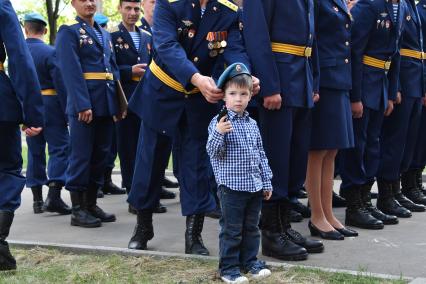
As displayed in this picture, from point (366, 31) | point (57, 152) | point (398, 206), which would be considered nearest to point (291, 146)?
point (366, 31)

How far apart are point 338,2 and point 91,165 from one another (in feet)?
8.80

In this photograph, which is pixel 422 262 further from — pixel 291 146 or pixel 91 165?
pixel 91 165

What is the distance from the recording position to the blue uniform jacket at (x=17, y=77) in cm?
480

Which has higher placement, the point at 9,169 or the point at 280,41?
the point at 280,41

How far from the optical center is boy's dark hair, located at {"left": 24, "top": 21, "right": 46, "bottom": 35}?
7.80 m

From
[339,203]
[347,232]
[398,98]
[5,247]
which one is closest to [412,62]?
[398,98]

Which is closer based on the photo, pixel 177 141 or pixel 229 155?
pixel 229 155

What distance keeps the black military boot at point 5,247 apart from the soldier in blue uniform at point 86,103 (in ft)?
5.59

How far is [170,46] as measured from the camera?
4.85 metres

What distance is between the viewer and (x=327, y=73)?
5.71 meters

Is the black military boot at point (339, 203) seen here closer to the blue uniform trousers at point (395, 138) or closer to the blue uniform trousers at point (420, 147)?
the blue uniform trousers at point (395, 138)

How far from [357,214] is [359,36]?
150cm

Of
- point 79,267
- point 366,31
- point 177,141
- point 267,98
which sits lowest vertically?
point 79,267

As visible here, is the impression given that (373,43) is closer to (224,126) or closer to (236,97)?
(236,97)
